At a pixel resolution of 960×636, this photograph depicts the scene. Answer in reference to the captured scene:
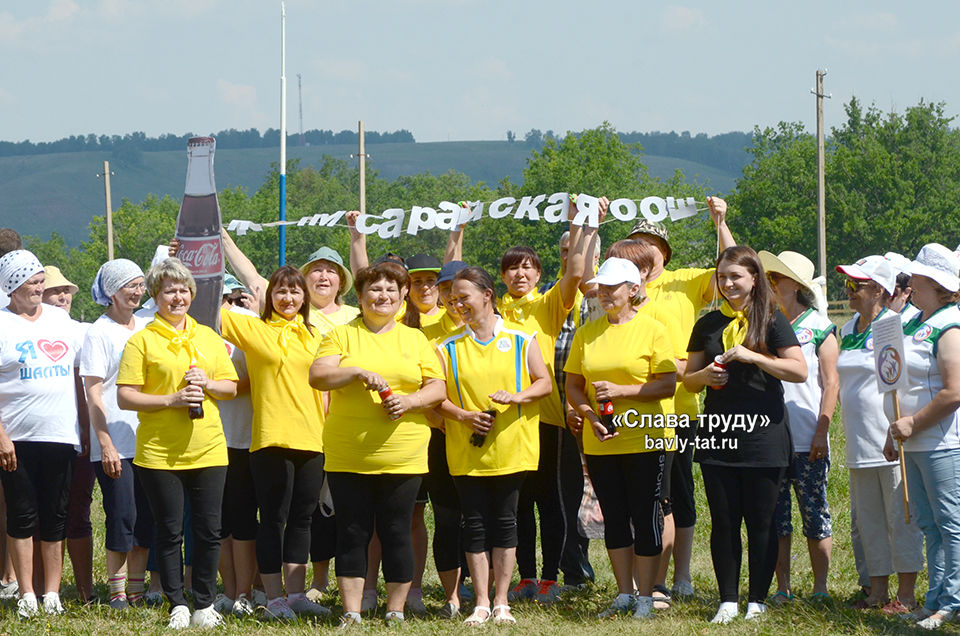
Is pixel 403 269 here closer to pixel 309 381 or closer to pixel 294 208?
pixel 309 381

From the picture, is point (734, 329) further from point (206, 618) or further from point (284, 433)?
point (206, 618)

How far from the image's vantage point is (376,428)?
582 centimetres

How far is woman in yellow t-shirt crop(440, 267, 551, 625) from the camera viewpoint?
5.99 meters

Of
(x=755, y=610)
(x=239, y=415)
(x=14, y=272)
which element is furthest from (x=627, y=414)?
(x=14, y=272)

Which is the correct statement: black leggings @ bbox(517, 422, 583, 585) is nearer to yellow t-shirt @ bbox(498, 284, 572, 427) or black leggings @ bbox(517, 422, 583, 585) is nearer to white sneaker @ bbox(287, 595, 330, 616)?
yellow t-shirt @ bbox(498, 284, 572, 427)

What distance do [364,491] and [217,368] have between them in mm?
1116

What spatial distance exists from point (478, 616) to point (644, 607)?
0.94 meters

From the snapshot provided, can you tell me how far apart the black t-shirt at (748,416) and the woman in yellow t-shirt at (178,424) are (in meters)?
2.74

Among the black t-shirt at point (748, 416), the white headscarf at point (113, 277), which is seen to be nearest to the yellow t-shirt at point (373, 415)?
the white headscarf at point (113, 277)

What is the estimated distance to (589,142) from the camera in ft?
204

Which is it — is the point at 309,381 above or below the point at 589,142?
below

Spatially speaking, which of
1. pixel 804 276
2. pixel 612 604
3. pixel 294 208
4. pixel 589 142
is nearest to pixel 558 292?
pixel 804 276

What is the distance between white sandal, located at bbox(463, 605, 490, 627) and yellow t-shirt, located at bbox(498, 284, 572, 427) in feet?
4.05

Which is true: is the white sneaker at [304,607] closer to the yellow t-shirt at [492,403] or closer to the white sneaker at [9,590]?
the yellow t-shirt at [492,403]
